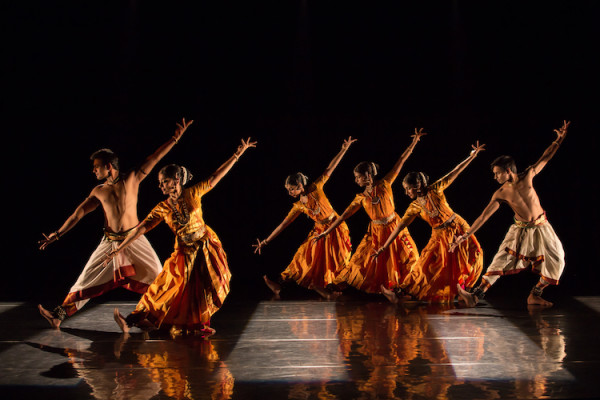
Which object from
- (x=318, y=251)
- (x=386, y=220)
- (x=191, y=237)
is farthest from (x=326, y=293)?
(x=191, y=237)

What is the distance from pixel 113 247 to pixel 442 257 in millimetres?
2607

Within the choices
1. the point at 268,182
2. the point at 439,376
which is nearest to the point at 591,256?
the point at 268,182

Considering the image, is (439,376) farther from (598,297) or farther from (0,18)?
(0,18)

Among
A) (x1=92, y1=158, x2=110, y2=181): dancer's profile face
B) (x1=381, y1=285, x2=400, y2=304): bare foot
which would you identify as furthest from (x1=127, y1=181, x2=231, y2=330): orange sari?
(x1=381, y1=285, x2=400, y2=304): bare foot

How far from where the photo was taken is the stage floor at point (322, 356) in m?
2.89

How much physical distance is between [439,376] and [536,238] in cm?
235

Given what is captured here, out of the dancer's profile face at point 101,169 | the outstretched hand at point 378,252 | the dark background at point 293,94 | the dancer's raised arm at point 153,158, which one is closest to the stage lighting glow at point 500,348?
the outstretched hand at point 378,252

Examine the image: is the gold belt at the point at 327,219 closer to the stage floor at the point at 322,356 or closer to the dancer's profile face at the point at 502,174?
the stage floor at the point at 322,356

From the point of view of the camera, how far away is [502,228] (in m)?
8.23

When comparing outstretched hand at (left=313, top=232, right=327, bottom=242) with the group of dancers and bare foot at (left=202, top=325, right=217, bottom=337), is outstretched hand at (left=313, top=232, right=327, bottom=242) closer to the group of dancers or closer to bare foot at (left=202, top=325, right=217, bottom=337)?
the group of dancers

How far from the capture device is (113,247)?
14.8ft

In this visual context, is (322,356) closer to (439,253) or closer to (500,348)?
(500,348)

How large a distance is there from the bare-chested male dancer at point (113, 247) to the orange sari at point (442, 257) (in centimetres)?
213

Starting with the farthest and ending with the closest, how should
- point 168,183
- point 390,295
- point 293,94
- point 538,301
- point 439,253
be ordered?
1. point 293,94
2. point 439,253
3. point 390,295
4. point 538,301
5. point 168,183
